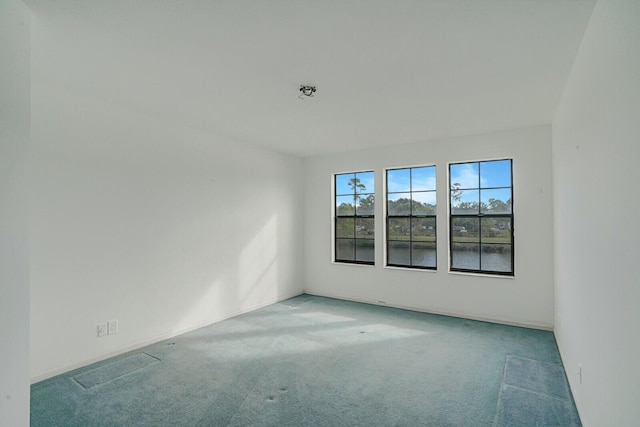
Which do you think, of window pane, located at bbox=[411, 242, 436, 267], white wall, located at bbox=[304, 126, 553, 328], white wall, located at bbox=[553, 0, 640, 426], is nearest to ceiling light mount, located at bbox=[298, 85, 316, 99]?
white wall, located at bbox=[553, 0, 640, 426]

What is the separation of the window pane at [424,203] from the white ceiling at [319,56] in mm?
1438

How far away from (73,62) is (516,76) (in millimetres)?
3510

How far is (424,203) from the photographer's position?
201 inches

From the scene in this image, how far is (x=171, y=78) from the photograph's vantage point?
8.99 ft

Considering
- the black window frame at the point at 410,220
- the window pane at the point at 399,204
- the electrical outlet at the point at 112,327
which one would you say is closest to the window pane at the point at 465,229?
the black window frame at the point at 410,220

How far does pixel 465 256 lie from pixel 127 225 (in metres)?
4.38

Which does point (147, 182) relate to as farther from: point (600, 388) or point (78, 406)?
point (600, 388)

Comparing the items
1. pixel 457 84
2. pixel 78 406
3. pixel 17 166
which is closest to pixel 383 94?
pixel 457 84

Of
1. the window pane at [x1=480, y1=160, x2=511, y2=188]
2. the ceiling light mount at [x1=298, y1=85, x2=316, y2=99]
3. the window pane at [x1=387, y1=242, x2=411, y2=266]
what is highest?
the ceiling light mount at [x1=298, y1=85, x2=316, y2=99]

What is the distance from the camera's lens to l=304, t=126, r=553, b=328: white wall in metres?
4.17

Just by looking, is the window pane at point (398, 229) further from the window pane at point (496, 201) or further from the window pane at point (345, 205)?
the window pane at point (496, 201)

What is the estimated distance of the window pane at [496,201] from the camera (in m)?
4.48

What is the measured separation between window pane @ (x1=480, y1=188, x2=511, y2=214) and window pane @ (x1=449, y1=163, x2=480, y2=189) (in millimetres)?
196

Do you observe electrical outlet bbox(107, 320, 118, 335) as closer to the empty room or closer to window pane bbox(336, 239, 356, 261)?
the empty room
